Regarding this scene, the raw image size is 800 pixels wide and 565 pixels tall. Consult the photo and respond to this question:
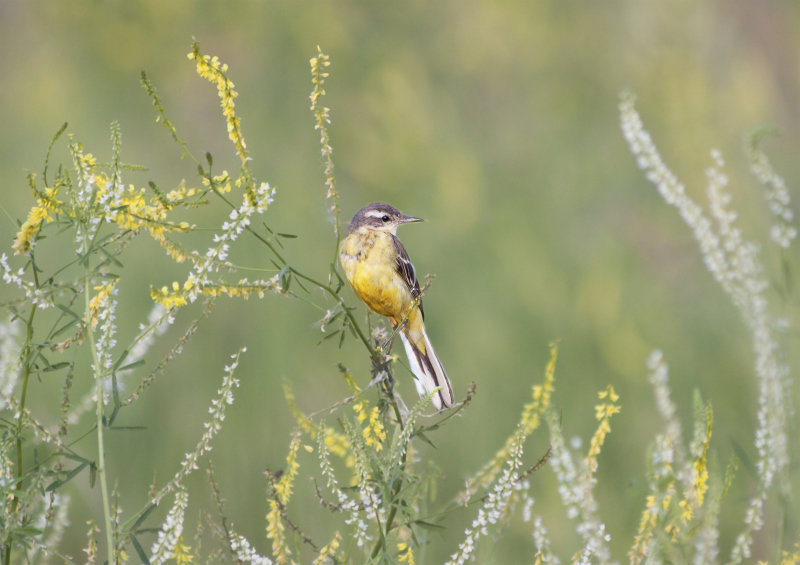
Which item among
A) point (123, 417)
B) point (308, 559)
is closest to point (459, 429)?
point (308, 559)

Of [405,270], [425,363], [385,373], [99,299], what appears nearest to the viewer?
[99,299]

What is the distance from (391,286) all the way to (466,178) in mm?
2433

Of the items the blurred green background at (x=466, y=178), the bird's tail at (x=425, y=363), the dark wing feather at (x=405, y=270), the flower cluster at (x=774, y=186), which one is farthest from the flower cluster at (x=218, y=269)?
the blurred green background at (x=466, y=178)

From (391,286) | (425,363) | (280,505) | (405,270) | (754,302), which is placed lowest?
(280,505)

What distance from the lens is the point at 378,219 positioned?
13.5ft

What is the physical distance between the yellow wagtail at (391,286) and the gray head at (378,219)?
84 millimetres

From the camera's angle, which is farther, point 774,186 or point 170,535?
point 774,186

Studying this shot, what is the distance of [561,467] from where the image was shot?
2020 mm

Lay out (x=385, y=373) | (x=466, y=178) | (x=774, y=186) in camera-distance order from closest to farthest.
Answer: (x=385, y=373), (x=774, y=186), (x=466, y=178)

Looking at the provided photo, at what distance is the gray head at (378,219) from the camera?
4070mm

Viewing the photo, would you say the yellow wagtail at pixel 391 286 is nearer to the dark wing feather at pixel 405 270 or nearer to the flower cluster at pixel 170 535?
the dark wing feather at pixel 405 270

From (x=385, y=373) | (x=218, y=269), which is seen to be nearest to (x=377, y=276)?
(x=385, y=373)

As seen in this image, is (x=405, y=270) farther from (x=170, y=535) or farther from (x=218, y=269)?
Result: (x=170, y=535)

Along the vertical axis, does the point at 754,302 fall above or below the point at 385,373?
above
